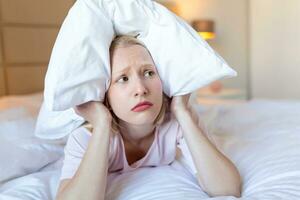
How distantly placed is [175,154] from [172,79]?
23 cm

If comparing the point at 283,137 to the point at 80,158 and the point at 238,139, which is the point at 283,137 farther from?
the point at 80,158

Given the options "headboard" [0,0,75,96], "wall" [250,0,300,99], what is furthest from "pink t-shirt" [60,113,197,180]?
"wall" [250,0,300,99]

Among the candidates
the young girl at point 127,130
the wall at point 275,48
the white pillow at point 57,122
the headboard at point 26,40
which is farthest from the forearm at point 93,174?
the wall at point 275,48

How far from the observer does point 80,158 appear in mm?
735

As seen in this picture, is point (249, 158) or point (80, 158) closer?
point (80, 158)

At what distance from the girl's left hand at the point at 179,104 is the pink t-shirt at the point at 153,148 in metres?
0.07

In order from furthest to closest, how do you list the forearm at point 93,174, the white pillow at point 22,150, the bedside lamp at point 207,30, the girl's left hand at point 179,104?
the bedside lamp at point 207,30, the white pillow at point 22,150, the girl's left hand at point 179,104, the forearm at point 93,174

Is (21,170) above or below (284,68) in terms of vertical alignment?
above

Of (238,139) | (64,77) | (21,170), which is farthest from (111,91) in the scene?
(238,139)

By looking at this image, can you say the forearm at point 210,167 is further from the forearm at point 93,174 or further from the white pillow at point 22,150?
the white pillow at point 22,150

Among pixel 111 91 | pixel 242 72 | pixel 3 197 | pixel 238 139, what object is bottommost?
pixel 242 72

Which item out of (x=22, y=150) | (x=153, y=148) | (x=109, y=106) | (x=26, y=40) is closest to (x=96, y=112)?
(x=109, y=106)

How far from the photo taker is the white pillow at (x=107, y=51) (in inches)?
25.5

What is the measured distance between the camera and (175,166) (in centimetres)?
84
